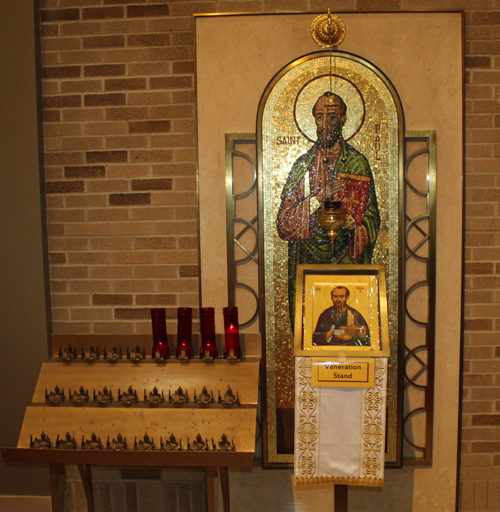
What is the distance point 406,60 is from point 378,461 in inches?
69.1

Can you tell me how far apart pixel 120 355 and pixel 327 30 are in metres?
1.69

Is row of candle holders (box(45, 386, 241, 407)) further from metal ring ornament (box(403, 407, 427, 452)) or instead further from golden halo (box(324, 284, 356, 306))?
metal ring ornament (box(403, 407, 427, 452))

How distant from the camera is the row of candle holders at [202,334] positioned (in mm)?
1865

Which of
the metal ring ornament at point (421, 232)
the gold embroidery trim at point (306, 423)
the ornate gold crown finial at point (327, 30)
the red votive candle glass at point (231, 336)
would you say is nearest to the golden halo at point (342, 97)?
the ornate gold crown finial at point (327, 30)

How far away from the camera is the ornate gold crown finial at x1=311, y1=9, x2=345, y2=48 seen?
1.99 m

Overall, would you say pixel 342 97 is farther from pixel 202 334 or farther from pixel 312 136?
pixel 202 334

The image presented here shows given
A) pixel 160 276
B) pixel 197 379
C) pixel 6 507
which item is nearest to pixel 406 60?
pixel 160 276

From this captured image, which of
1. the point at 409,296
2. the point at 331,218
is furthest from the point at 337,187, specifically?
the point at 409,296

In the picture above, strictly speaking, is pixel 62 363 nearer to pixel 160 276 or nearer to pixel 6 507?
pixel 160 276

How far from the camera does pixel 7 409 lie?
7.56 ft

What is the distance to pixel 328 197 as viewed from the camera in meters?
2.13

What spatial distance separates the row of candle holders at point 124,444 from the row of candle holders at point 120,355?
0.30m

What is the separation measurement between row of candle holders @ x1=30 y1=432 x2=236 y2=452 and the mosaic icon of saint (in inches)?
33.1

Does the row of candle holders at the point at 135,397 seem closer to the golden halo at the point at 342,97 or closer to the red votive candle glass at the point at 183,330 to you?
the red votive candle glass at the point at 183,330
